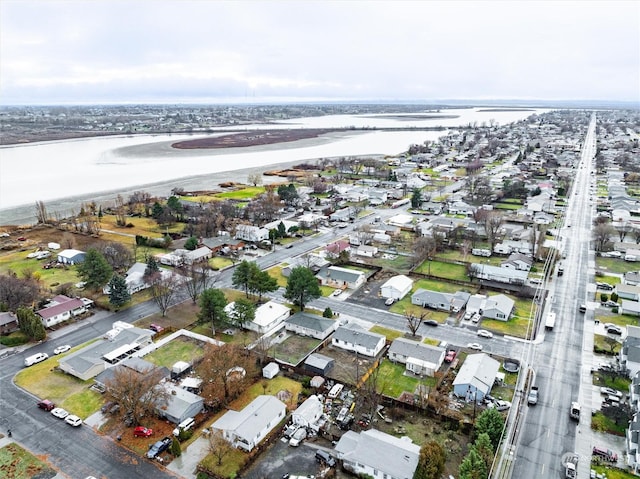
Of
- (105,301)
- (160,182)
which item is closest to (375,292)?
(105,301)

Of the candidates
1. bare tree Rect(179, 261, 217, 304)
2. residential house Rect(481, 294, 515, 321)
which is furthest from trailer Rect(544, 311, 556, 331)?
bare tree Rect(179, 261, 217, 304)

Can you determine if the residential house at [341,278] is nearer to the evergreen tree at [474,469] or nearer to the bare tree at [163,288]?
the bare tree at [163,288]

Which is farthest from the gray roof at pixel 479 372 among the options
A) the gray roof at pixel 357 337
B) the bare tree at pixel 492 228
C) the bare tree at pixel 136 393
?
the bare tree at pixel 492 228

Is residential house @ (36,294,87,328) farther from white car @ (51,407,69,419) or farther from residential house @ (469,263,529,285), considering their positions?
residential house @ (469,263,529,285)

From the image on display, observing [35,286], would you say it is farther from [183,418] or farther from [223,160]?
[223,160]

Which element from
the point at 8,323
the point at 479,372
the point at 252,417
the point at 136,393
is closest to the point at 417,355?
the point at 479,372

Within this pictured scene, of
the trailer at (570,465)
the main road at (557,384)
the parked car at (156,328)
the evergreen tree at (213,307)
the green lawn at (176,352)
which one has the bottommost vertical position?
the main road at (557,384)

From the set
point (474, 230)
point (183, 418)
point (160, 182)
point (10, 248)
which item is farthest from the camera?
point (160, 182)
